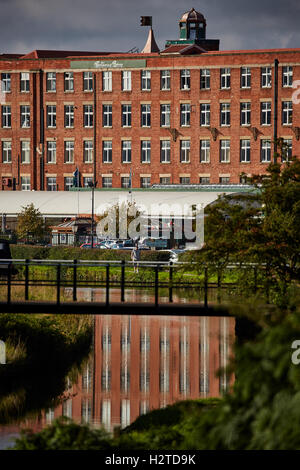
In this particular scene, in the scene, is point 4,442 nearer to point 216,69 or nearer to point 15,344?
point 15,344

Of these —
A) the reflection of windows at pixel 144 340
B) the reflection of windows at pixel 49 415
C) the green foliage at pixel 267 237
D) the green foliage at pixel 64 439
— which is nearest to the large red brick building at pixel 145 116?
the reflection of windows at pixel 144 340

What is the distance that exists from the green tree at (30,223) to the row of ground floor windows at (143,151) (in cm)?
1145

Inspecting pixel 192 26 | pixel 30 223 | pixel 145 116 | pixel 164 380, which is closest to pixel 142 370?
pixel 164 380

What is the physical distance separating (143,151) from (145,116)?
298 centimetres

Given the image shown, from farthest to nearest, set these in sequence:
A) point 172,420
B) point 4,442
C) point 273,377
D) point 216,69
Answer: point 216,69 < point 4,442 < point 172,420 < point 273,377

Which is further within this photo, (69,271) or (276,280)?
(69,271)

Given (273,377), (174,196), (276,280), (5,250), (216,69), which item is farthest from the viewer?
(216,69)

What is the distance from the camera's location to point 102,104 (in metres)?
82.4

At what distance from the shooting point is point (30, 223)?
73.6 metres

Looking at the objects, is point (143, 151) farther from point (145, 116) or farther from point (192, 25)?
point (192, 25)

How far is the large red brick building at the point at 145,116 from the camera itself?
258 ft

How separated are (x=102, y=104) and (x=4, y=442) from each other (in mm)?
63256

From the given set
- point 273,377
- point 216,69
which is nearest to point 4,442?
point 273,377

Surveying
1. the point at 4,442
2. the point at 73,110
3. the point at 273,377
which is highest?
the point at 73,110
